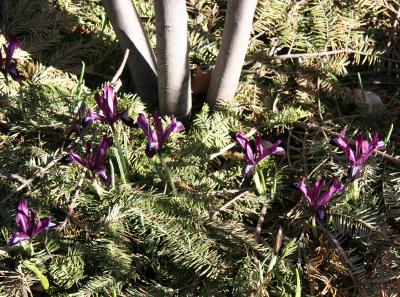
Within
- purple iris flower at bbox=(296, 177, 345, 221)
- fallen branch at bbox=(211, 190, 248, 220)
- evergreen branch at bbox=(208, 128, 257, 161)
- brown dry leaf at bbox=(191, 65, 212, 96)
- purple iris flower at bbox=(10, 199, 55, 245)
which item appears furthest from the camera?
brown dry leaf at bbox=(191, 65, 212, 96)

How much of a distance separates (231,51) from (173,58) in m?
0.18

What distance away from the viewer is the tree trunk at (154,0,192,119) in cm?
159

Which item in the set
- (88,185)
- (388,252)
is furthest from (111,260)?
(388,252)

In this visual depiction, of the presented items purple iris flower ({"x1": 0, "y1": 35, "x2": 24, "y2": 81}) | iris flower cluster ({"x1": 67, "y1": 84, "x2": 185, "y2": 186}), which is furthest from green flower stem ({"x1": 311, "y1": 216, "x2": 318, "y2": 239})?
purple iris flower ({"x1": 0, "y1": 35, "x2": 24, "y2": 81})

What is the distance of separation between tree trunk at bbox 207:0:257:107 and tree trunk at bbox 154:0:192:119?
0.10 meters

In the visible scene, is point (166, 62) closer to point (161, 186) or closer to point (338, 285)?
point (161, 186)

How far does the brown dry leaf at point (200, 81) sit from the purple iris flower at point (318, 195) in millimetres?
635

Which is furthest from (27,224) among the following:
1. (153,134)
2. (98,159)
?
(153,134)

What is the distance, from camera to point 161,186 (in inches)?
69.6

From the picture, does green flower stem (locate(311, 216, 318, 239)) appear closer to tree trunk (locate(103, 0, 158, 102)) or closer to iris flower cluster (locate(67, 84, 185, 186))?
iris flower cluster (locate(67, 84, 185, 186))

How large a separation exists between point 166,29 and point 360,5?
1.00m

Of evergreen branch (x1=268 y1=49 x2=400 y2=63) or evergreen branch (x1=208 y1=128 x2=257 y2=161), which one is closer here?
evergreen branch (x1=208 y1=128 x2=257 y2=161)

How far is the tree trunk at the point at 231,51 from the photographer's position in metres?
1.61

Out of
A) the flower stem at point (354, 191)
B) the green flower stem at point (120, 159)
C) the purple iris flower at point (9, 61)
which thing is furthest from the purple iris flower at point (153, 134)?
the flower stem at point (354, 191)
